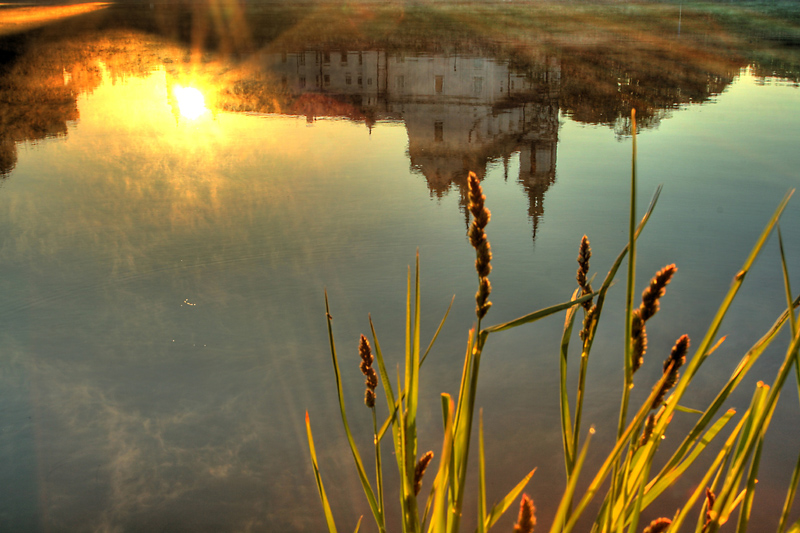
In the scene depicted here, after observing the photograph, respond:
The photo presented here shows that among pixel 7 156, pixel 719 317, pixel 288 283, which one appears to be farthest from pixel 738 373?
pixel 7 156

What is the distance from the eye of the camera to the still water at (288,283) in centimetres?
439

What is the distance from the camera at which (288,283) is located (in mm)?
7012

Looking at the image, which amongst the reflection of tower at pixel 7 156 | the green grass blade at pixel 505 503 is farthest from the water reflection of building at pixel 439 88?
the green grass blade at pixel 505 503

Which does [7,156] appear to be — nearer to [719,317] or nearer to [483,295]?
[483,295]

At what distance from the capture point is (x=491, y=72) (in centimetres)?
6769

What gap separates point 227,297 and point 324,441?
2.39 metres

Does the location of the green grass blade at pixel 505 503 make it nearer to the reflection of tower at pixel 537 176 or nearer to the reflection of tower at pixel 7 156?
the reflection of tower at pixel 537 176

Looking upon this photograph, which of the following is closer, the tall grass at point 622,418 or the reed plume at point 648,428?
the tall grass at point 622,418

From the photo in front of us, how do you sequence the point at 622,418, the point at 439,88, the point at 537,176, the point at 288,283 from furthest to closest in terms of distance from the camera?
1. the point at 439,88
2. the point at 537,176
3. the point at 288,283
4. the point at 622,418

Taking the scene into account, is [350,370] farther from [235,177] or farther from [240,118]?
[240,118]

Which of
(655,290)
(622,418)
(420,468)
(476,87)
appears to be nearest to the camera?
(655,290)

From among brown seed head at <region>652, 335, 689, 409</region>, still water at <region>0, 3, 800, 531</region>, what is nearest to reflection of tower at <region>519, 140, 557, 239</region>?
still water at <region>0, 3, 800, 531</region>

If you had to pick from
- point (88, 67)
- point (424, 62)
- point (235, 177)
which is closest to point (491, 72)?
point (424, 62)

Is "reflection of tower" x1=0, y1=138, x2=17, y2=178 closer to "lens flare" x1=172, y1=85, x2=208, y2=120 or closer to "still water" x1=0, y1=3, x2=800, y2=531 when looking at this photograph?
"still water" x1=0, y1=3, x2=800, y2=531
